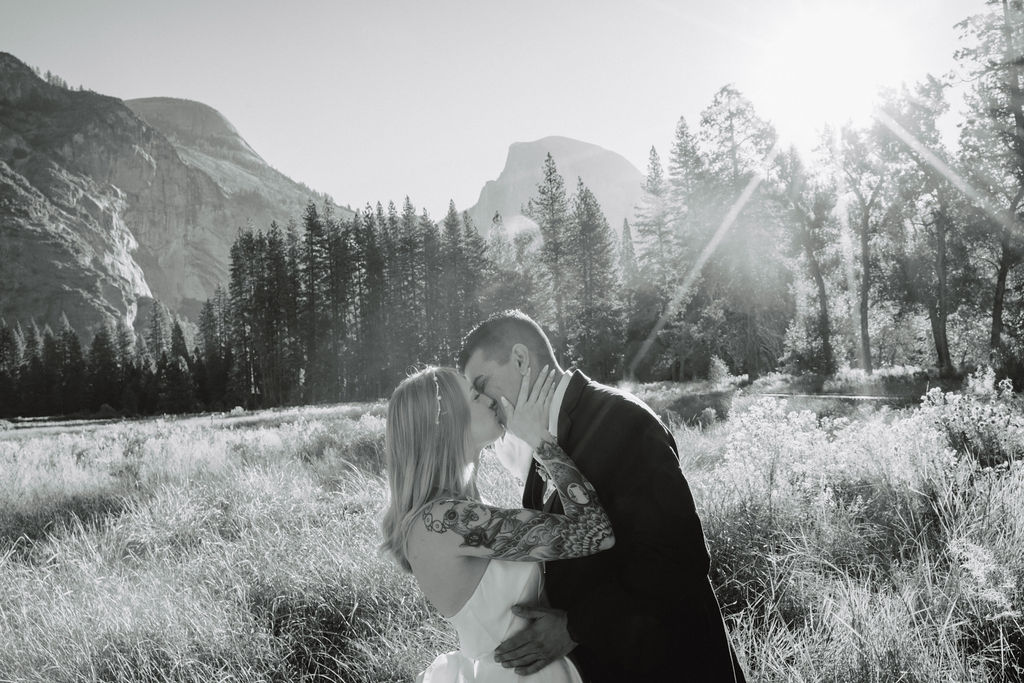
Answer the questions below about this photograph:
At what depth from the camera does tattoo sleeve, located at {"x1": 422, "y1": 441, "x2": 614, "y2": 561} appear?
7.29 ft

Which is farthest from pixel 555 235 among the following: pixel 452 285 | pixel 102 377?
pixel 102 377

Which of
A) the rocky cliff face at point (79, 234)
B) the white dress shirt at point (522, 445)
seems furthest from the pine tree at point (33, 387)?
the white dress shirt at point (522, 445)

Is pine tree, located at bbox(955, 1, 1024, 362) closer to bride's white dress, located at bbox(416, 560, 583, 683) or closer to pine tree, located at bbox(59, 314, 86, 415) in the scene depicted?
bride's white dress, located at bbox(416, 560, 583, 683)

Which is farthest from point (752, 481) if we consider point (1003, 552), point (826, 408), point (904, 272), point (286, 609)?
point (904, 272)

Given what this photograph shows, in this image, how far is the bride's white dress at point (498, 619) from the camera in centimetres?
246

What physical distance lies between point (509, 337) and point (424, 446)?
887 mm

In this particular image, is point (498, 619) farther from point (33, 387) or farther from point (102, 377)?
point (33, 387)

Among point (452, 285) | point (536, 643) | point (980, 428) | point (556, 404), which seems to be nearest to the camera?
point (536, 643)

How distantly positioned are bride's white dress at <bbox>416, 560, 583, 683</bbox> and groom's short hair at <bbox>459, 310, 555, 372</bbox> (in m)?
1.14

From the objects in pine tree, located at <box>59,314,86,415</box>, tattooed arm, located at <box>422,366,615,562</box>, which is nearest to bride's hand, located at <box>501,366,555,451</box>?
tattooed arm, located at <box>422,366,615,562</box>

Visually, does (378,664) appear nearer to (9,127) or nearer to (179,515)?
(179,515)

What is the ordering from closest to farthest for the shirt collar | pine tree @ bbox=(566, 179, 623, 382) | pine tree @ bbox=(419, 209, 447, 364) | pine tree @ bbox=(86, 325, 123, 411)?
1. the shirt collar
2. pine tree @ bbox=(566, 179, 623, 382)
3. pine tree @ bbox=(419, 209, 447, 364)
4. pine tree @ bbox=(86, 325, 123, 411)

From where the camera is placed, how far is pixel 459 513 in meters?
2.44

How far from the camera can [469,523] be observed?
2402mm
